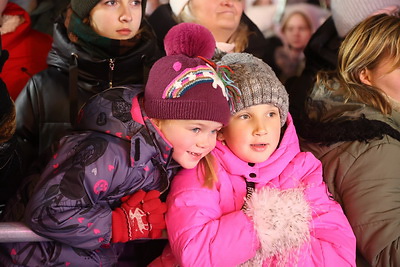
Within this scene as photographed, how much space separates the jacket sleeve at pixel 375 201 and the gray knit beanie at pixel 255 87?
35 cm

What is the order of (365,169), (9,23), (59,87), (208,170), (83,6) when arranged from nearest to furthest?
(208,170), (365,169), (83,6), (59,87), (9,23)

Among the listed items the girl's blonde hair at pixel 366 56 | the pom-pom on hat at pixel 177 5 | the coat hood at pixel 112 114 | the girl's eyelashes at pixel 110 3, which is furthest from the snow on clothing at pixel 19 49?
the girl's blonde hair at pixel 366 56

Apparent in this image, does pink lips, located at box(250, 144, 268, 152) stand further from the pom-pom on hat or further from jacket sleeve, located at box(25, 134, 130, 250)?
the pom-pom on hat

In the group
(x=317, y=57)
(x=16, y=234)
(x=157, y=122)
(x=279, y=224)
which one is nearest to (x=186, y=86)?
(x=157, y=122)

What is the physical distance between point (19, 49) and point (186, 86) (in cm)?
133

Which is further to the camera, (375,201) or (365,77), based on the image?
(365,77)

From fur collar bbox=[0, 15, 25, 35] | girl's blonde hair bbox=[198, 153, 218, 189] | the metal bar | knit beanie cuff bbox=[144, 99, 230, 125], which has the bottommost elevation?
the metal bar

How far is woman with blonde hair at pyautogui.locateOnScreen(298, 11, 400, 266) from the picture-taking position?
5.76ft

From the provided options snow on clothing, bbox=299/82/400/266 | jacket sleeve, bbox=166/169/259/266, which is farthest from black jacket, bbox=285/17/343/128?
jacket sleeve, bbox=166/169/259/266

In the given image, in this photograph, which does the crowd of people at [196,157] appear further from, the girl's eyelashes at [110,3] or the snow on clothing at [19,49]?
the snow on clothing at [19,49]

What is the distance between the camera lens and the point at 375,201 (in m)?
1.77

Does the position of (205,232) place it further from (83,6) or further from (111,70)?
(83,6)

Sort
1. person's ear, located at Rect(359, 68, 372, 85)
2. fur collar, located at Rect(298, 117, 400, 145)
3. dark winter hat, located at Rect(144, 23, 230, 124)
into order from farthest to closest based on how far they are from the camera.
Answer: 1. person's ear, located at Rect(359, 68, 372, 85)
2. fur collar, located at Rect(298, 117, 400, 145)
3. dark winter hat, located at Rect(144, 23, 230, 124)

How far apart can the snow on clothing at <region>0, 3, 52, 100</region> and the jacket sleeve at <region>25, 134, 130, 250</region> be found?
1.00m
